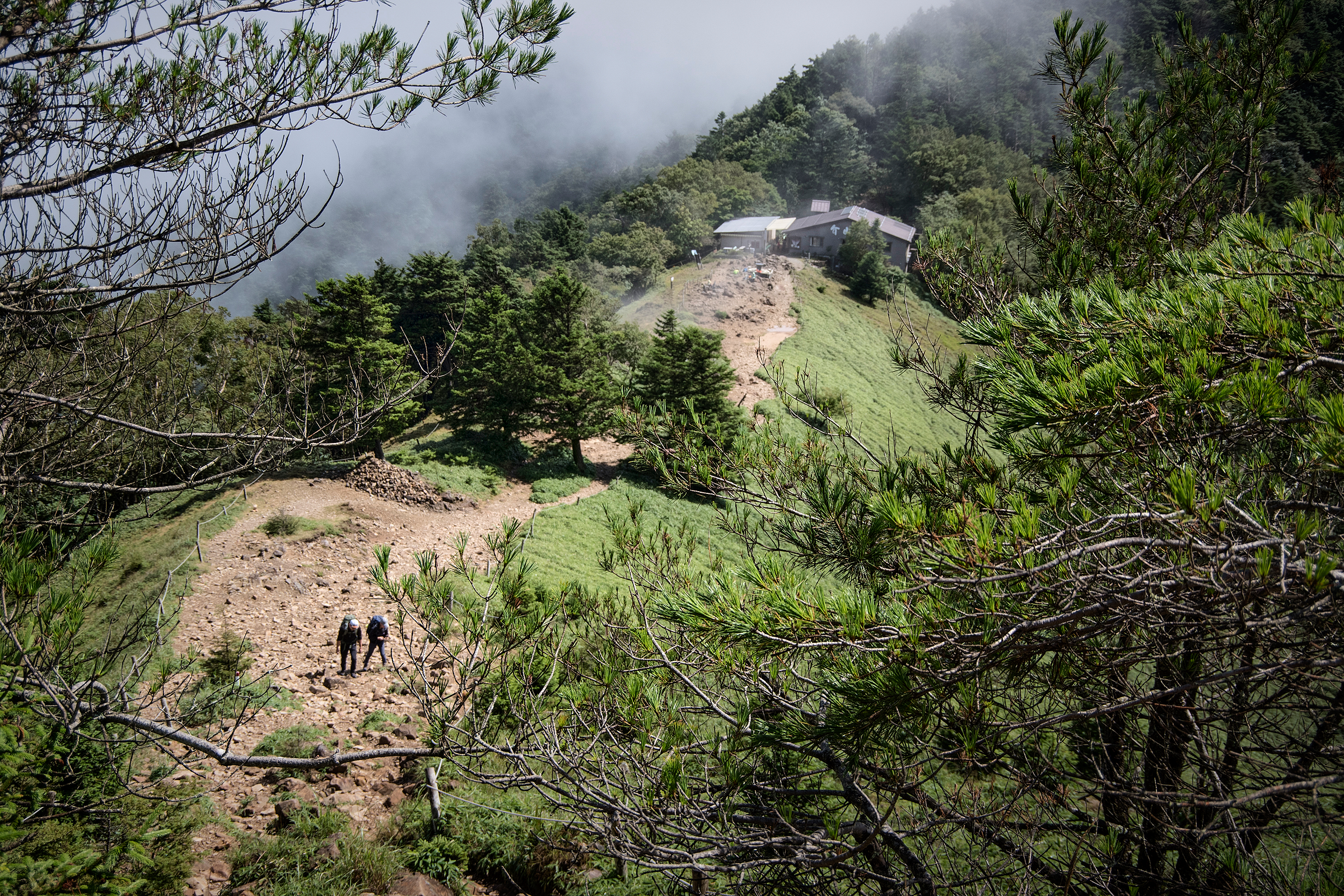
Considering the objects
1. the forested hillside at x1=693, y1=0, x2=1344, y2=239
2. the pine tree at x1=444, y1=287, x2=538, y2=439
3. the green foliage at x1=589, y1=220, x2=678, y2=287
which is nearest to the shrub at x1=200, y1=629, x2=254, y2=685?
the pine tree at x1=444, y1=287, x2=538, y2=439

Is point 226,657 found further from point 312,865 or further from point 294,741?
point 312,865

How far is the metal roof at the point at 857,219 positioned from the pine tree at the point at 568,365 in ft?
105

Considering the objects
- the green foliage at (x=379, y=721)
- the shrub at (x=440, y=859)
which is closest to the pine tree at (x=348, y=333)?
the green foliage at (x=379, y=721)

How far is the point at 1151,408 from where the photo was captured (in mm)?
2260

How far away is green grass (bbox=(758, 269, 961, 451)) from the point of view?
84.2 feet

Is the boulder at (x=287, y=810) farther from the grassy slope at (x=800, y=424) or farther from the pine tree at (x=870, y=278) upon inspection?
the pine tree at (x=870, y=278)

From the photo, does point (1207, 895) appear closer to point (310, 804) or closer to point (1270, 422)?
point (1270, 422)

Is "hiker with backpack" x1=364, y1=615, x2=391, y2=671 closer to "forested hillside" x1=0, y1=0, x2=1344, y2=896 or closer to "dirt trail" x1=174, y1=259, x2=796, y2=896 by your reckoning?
"dirt trail" x1=174, y1=259, x2=796, y2=896

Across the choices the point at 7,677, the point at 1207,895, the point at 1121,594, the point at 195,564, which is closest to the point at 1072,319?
the point at 1121,594

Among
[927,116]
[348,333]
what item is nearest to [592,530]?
[348,333]

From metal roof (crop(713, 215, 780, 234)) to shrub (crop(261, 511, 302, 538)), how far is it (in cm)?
4161

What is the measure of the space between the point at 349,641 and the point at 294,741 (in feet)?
6.05

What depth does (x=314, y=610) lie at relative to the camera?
36.7 ft

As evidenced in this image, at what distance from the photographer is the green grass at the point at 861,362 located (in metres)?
25.7
